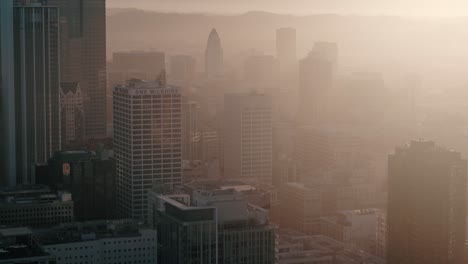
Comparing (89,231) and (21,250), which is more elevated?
(21,250)

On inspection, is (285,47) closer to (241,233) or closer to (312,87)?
(312,87)

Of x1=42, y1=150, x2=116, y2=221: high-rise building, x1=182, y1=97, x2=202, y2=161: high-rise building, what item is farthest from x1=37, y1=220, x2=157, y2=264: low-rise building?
x1=182, y1=97, x2=202, y2=161: high-rise building

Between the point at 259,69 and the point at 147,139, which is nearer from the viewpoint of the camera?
the point at 147,139

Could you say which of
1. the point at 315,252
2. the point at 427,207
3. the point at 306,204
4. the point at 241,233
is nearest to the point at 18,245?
the point at 241,233

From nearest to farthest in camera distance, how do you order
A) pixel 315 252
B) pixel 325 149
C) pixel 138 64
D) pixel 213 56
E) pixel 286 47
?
pixel 315 252 < pixel 213 56 < pixel 138 64 < pixel 286 47 < pixel 325 149

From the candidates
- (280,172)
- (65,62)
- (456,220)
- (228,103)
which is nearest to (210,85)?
(228,103)

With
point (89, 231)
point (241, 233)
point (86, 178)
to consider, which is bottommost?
point (89, 231)

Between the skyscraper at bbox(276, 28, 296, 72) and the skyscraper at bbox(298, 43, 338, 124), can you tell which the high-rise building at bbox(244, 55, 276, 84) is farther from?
the skyscraper at bbox(298, 43, 338, 124)
